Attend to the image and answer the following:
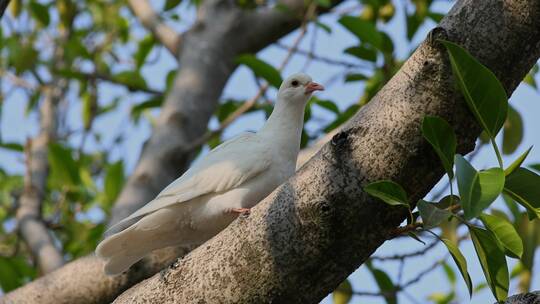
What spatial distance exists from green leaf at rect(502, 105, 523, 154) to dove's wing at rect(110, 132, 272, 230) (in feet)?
4.51

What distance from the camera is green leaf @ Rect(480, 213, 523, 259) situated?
85.9 inches

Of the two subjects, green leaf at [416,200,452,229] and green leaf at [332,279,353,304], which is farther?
green leaf at [332,279,353,304]

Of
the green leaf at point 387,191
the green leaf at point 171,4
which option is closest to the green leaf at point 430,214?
the green leaf at point 387,191

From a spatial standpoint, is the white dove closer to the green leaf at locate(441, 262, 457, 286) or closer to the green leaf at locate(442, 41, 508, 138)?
the green leaf at locate(442, 41, 508, 138)

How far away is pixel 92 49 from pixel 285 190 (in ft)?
18.8

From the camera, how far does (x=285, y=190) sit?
2.23 metres

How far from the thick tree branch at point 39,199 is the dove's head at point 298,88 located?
5.37ft

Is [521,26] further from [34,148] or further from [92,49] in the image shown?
[92,49]

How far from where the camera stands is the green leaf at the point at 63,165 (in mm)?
5242

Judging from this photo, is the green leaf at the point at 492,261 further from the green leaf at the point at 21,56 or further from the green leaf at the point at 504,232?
the green leaf at the point at 21,56

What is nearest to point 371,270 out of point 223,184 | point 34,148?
point 223,184

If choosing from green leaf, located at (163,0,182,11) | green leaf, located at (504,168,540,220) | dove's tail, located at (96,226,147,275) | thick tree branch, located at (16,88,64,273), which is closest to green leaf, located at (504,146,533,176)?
green leaf, located at (504,168,540,220)

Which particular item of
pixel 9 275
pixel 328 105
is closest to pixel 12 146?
pixel 9 275

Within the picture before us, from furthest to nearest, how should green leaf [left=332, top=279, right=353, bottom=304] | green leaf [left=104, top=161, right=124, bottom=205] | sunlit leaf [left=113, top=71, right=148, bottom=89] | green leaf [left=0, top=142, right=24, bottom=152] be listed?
green leaf [left=0, top=142, right=24, bottom=152], sunlit leaf [left=113, top=71, right=148, bottom=89], green leaf [left=104, top=161, right=124, bottom=205], green leaf [left=332, top=279, right=353, bottom=304]
